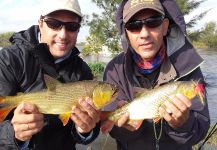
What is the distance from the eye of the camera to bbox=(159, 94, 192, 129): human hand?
3.49m

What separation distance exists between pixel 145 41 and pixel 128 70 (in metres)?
0.45

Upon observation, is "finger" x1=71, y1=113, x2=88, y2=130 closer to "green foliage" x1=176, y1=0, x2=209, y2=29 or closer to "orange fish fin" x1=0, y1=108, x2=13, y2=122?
"orange fish fin" x1=0, y1=108, x2=13, y2=122

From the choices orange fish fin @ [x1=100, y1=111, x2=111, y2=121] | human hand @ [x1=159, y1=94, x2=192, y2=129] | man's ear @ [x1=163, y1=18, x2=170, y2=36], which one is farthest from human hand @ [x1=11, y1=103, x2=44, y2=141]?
man's ear @ [x1=163, y1=18, x2=170, y2=36]

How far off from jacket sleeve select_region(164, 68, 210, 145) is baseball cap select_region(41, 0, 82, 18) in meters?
1.60

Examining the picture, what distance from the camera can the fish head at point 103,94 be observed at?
376 centimetres

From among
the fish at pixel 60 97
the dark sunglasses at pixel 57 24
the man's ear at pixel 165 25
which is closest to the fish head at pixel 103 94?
the fish at pixel 60 97

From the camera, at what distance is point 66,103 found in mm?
3711

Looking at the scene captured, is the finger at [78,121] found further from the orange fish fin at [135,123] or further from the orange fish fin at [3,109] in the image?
A: the orange fish fin at [3,109]

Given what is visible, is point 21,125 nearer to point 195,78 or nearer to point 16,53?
point 16,53

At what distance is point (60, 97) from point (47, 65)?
1.98 feet

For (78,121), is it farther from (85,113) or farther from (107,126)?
(107,126)

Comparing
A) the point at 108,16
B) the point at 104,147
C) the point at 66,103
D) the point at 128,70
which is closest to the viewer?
the point at 66,103

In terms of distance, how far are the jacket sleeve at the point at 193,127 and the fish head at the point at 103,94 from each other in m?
0.71

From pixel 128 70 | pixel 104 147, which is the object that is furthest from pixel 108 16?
pixel 128 70
